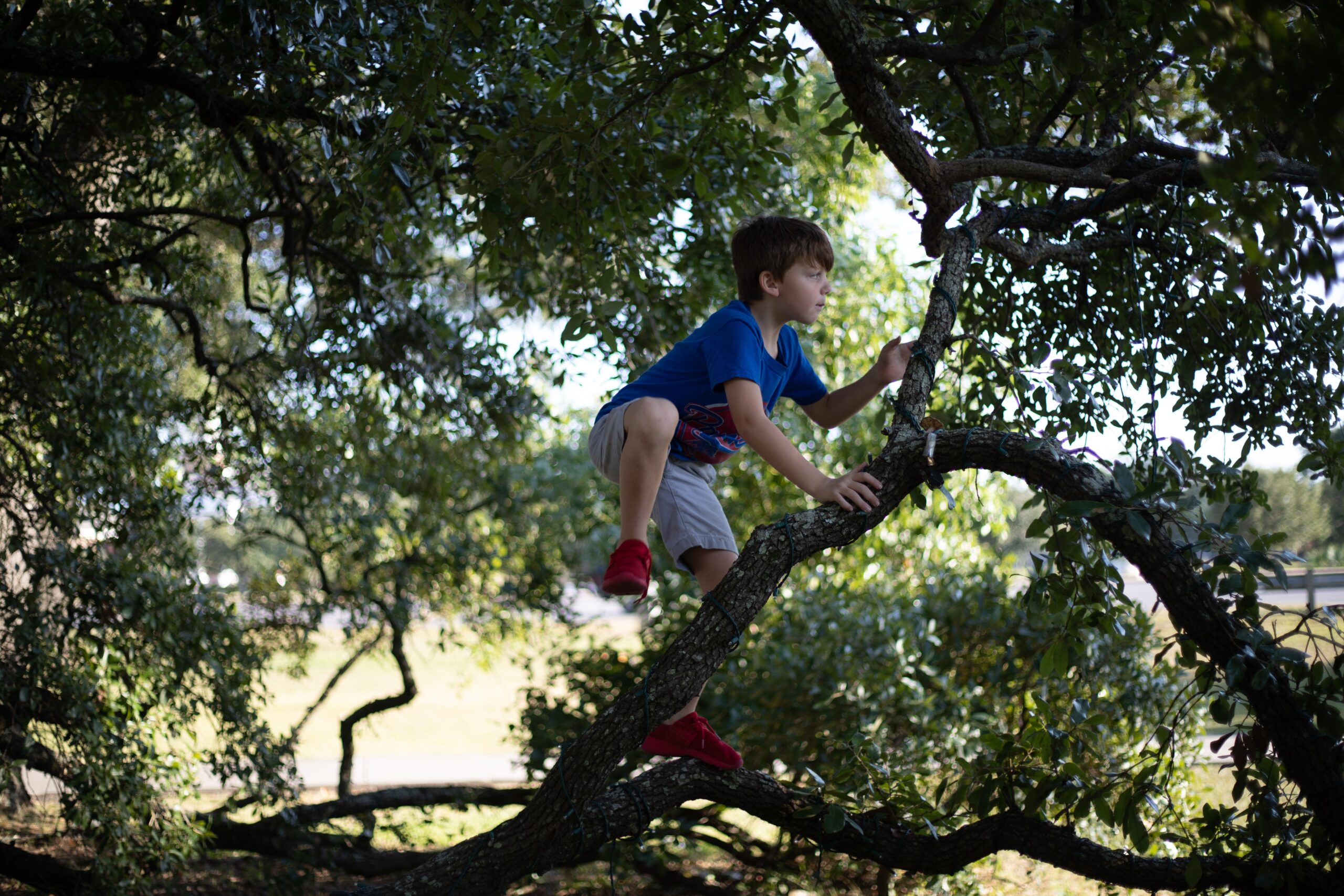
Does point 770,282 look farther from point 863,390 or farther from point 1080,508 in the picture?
point 1080,508

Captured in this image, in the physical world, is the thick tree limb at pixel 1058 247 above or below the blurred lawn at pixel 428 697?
below

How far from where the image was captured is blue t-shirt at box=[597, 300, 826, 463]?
84.8 inches

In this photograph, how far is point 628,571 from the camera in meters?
2.20

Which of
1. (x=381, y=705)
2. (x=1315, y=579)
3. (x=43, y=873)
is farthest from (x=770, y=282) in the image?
(x=381, y=705)

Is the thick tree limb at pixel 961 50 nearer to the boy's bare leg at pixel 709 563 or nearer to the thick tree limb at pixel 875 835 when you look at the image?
the boy's bare leg at pixel 709 563

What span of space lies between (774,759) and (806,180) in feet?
10.7

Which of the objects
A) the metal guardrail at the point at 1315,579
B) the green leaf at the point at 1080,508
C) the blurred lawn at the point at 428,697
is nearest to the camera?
the green leaf at the point at 1080,508

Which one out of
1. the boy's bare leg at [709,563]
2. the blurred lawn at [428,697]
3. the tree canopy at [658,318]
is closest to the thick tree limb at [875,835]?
the tree canopy at [658,318]

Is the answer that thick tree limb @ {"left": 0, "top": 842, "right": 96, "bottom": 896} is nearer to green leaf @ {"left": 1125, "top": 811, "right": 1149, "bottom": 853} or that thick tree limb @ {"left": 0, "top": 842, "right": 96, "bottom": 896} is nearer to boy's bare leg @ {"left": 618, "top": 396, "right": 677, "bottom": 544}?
boy's bare leg @ {"left": 618, "top": 396, "right": 677, "bottom": 544}

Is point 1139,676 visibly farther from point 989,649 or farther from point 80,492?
point 80,492

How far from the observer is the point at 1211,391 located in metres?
2.56

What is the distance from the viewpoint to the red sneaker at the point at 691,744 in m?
2.21

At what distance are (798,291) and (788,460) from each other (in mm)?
481

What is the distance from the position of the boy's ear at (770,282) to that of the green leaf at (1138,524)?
0.96 meters
